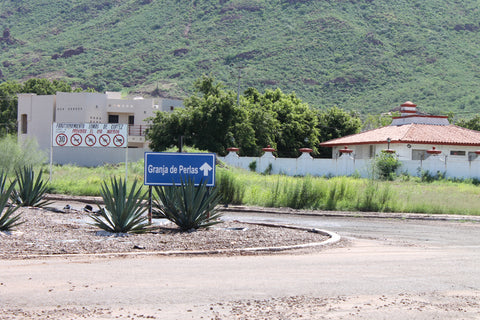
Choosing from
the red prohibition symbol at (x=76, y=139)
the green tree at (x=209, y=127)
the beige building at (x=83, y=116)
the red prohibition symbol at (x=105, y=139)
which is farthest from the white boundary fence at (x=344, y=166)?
the beige building at (x=83, y=116)

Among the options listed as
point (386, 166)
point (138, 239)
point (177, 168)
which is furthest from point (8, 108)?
point (138, 239)

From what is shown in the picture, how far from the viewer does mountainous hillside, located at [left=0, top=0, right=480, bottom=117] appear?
306 ft

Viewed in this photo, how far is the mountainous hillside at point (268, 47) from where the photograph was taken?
93250mm

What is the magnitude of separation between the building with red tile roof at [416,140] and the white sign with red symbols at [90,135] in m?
18.5

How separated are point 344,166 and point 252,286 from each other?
35.7 m

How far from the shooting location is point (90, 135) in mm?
30922

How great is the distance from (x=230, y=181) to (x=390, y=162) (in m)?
19.3

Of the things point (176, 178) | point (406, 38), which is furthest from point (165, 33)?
point (176, 178)

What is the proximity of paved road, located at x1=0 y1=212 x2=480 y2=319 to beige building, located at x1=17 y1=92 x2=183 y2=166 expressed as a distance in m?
52.3

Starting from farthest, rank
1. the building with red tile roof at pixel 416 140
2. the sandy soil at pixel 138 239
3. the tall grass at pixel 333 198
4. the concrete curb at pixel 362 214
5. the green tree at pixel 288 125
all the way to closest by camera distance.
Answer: the green tree at pixel 288 125, the building with red tile roof at pixel 416 140, the tall grass at pixel 333 198, the concrete curb at pixel 362 214, the sandy soil at pixel 138 239

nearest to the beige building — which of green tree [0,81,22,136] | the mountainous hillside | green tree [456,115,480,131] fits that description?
green tree [0,81,22,136]

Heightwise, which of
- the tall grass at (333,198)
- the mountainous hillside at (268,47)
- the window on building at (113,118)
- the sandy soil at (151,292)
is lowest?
the sandy soil at (151,292)

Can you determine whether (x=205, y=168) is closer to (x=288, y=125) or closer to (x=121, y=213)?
(x=121, y=213)

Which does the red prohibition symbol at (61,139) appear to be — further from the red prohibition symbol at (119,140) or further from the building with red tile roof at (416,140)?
the building with red tile roof at (416,140)
